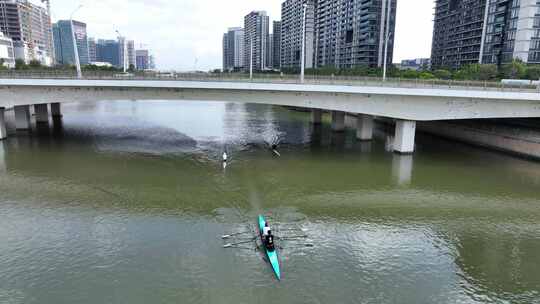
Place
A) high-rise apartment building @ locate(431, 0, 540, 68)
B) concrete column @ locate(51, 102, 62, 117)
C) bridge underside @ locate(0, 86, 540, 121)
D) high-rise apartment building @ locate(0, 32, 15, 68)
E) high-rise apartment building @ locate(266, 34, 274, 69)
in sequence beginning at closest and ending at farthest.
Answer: bridge underside @ locate(0, 86, 540, 121), concrete column @ locate(51, 102, 62, 117), high-rise apartment building @ locate(431, 0, 540, 68), high-rise apartment building @ locate(0, 32, 15, 68), high-rise apartment building @ locate(266, 34, 274, 69)

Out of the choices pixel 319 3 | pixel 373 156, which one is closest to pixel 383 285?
pixel 373 156

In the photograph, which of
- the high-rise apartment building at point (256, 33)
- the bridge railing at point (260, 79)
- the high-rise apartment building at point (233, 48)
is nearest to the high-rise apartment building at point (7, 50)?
the high-rise apartment building at point (233, 48)

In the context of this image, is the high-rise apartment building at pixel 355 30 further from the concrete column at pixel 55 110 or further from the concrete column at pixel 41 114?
the concrete column at pixel 41 114

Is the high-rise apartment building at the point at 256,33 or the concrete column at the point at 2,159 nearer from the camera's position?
the concrete column at the point at 2,159

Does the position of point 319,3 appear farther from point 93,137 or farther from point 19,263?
point 19,263

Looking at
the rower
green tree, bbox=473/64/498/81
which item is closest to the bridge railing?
the rower

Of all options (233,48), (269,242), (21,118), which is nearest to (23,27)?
(233,48)

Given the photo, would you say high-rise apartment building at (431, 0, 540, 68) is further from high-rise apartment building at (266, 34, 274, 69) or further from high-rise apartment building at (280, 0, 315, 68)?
high-rise apartment building at (266, 34, 274, 69)
